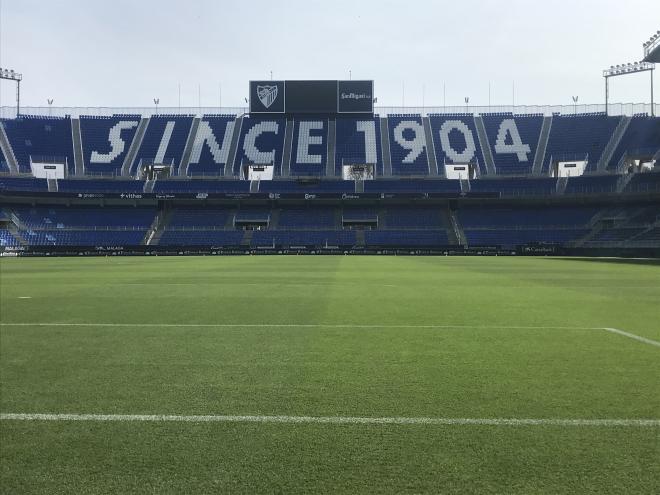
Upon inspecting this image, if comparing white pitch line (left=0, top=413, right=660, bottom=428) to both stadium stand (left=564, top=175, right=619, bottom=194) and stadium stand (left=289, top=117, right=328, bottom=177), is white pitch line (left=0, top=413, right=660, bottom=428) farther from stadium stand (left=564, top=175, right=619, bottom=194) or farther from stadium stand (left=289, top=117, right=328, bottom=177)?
stadium stand (left=289, top=117, right=328, bottom=177)

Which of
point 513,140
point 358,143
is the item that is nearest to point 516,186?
point 513,140

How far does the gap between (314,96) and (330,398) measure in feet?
212

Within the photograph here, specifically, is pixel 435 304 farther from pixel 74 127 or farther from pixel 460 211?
pixel 74 127

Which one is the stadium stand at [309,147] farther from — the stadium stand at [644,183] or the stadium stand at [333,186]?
the stadium stand at [644,183]

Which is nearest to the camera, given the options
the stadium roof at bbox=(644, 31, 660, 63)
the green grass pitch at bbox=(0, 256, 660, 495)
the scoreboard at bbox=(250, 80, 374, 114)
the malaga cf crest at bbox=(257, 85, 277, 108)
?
the green grass pitch at bbox=(0, 256, 660, 495)

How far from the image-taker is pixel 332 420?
3752 mm

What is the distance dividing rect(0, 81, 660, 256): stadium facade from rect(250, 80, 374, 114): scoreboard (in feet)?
0.62

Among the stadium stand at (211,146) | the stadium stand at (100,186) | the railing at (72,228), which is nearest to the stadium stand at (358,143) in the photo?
the stadium stand at (211,146)

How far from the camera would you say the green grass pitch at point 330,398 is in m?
2.89

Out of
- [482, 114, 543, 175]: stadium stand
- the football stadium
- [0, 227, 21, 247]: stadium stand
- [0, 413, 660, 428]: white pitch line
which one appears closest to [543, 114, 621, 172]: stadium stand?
[482, 114, 543, 175]: stadium stand

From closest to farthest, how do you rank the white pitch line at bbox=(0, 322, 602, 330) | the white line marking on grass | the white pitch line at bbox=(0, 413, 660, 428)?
the white pitch line at bbox=(0, 413, 660, 428), the white line marking on grass, the white pitch line at bbox=(0, 322, 602, 330)

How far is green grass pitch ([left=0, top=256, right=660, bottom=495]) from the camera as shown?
2.89m

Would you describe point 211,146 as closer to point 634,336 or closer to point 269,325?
point 269,325

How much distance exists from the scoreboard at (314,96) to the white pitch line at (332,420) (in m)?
64.2
